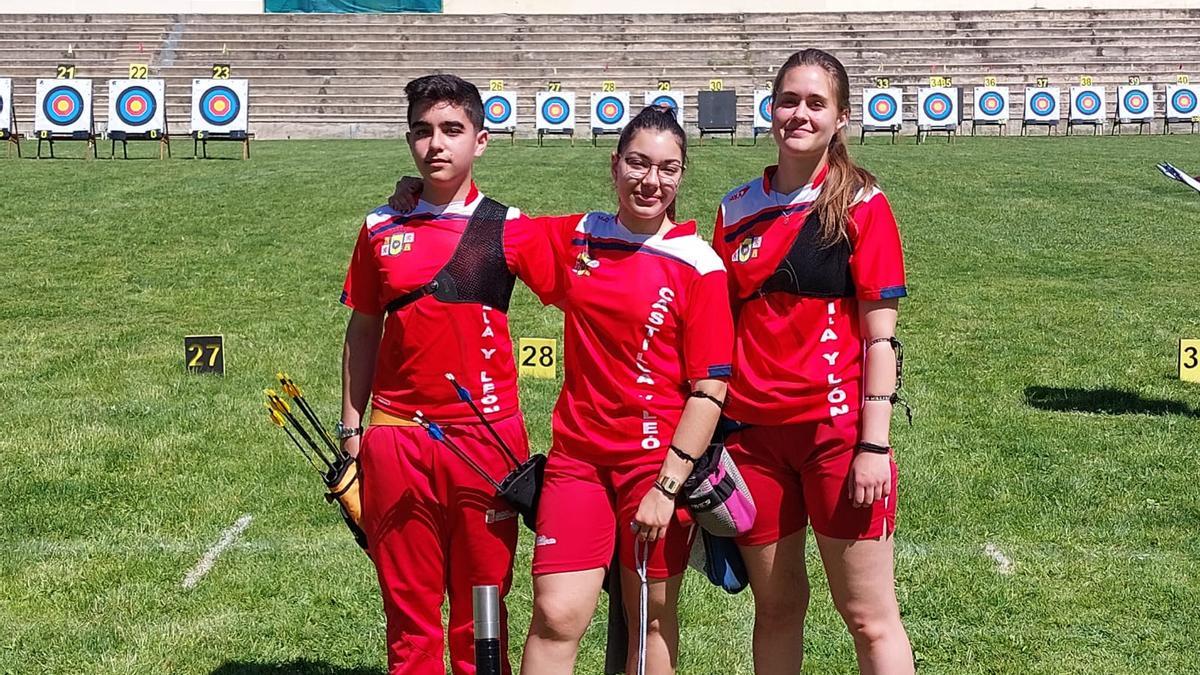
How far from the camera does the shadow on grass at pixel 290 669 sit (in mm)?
3885

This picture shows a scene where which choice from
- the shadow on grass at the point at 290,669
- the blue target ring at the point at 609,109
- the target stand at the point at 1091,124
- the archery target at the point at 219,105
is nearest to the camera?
the shadow on grass at the point at 290,669

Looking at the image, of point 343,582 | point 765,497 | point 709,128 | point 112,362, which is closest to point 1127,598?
point 765,497

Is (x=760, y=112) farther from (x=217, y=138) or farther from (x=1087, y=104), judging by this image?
(x=217, y=138)

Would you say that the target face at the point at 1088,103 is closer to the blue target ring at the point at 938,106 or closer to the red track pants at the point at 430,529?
the blue target ring at the point at 938,106

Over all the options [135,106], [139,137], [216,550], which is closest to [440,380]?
[216,550]

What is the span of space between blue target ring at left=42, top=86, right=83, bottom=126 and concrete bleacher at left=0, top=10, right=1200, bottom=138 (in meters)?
5.11

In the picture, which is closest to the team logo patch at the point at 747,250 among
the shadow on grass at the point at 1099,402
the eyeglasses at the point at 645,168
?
the eyeglasses at the point at 645,168

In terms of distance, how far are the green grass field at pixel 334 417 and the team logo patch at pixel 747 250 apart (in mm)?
1459

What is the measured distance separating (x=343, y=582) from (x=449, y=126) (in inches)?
79.9

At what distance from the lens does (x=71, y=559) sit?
4.69m

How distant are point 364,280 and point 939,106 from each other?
25.7m

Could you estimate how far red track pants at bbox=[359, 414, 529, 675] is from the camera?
308cm

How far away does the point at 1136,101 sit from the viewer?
93.5 ft

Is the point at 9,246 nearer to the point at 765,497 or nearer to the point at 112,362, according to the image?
the point at 112,362
